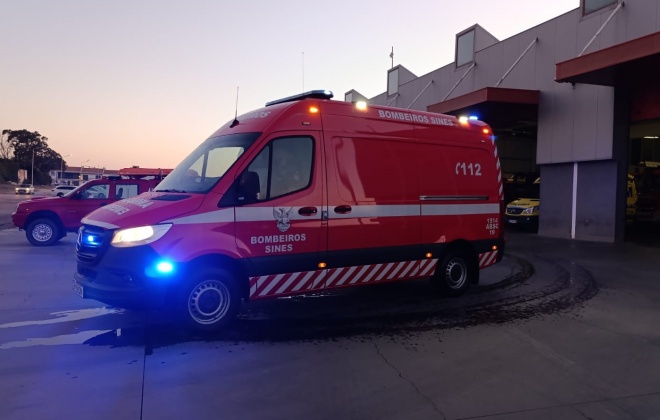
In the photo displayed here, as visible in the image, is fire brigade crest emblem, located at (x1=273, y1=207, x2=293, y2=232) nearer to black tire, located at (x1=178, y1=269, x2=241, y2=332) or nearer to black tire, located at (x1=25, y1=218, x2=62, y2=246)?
black tire, located at (x1=178, y1=269, x2=241, y2=332)

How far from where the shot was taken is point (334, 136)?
623cm

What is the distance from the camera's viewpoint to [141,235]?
5.12 meters

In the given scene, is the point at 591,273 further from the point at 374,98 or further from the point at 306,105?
the point at 374,98

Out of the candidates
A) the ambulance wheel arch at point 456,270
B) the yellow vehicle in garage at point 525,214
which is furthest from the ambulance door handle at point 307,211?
the yellow vehicle in garage at point 525,214

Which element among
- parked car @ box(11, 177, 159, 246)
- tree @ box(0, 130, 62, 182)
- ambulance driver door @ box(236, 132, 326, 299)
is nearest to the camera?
ambulance driver door @ box(236, 132, 326, 299)

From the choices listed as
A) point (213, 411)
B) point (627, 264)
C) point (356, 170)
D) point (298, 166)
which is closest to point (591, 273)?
point (627, 264)

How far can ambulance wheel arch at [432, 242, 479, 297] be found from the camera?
24.7 feet

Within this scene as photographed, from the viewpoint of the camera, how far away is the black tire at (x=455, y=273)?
7.53 metres

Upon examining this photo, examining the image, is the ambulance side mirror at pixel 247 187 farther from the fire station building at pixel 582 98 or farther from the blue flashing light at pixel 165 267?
the fire station building at pixel 582 98

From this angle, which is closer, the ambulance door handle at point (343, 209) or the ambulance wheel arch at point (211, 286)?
the ambulance wheel arch at point (211, 286)

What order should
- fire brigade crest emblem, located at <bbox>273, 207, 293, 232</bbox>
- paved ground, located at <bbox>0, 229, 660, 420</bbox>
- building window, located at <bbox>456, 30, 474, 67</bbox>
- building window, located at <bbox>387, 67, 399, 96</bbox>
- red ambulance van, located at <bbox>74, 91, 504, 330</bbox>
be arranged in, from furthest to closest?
building window, located at <bbox>387, 67, 399, 96</bbox> → building window, located at <bbox>456, 30, 474, 67</bbox> → fire brigade crest emblem, located at <bbox>273, 207, 293, 232</bbox> → red ambulance van, located at <bbox>74, 91, 504, 330</bbox> → paved ground, located at <bbox>0, 229, 660, 420</bbox>

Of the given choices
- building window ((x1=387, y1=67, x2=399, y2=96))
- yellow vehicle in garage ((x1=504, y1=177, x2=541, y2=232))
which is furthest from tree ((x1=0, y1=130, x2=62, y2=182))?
yellow vehicle in garage ((x1=504, y1=177, x2=541, y2=232))

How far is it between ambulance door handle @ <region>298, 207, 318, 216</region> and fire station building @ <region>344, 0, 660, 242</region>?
1044cm

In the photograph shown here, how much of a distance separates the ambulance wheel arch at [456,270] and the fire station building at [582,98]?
8.00 metres
